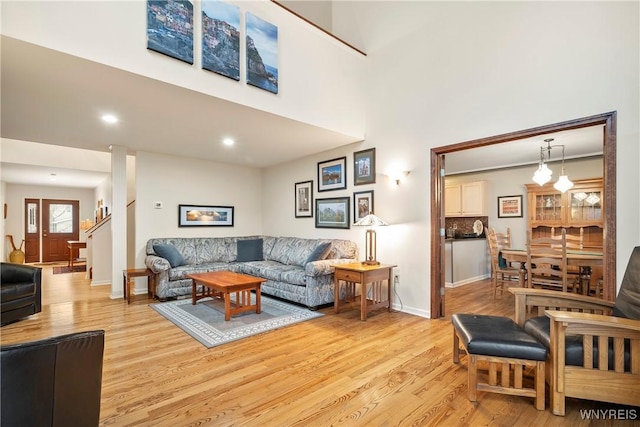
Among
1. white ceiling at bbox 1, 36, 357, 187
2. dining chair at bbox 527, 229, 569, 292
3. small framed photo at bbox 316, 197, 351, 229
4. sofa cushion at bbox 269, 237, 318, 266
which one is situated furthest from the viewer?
sofa cushion at bbox 269, 237, 318, 266

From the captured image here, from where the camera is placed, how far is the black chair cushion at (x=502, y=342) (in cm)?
196

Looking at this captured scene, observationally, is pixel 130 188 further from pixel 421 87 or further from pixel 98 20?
pixel 421 87

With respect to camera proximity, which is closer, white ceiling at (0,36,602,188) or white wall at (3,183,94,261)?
white ceiling at (0,36,602,188)

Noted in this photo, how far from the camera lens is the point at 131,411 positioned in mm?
1931

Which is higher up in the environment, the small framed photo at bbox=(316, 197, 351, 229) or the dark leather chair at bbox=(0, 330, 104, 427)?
the small framed photo at bbox=(316, 197, 351, 229)

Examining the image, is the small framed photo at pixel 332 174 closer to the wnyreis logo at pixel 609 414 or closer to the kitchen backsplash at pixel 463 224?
the kitchen backsplash at pixel 463 224

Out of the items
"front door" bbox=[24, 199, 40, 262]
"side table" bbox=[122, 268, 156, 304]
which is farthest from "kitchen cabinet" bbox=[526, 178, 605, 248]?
"front door" bbox=[24, 199, 40, 262]

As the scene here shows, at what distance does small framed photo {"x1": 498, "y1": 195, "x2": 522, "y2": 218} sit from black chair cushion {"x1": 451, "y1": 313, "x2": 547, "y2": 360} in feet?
16.7

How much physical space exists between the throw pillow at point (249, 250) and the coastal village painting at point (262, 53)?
327cm

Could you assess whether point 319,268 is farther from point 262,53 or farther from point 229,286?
point 262,53

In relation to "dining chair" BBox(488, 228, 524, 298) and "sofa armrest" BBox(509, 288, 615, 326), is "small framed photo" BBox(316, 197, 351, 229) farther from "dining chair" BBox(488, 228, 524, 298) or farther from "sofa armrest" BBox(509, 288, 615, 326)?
"sofa armrest" BBox(509, 288, 615, 326)

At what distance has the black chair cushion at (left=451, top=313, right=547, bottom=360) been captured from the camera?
1964mm

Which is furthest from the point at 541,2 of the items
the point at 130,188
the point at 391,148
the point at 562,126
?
the point at 130,188

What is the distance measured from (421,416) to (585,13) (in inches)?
140
